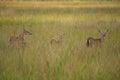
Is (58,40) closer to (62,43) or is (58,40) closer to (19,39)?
(62,43)

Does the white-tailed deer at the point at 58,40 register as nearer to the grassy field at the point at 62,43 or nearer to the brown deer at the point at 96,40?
the grassy field at the point at 62,43

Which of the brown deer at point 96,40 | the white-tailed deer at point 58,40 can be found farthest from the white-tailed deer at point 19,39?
the brown deer at point 96,40

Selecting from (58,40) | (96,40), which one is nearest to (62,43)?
(58,40)

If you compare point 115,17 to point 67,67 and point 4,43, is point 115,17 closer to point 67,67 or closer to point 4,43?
point 67,67

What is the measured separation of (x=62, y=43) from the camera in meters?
2.19

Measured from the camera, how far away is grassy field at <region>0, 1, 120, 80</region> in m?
2.07

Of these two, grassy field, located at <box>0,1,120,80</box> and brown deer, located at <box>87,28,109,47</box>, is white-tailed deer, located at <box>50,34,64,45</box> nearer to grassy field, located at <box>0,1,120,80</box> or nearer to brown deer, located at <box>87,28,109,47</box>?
grassy field, located at <box>0,1,120,80</box>

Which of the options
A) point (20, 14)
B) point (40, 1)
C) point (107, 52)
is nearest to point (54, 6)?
point (40, 1)

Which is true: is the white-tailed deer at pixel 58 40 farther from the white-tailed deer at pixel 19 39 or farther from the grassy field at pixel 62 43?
the white-tailed deer at pixel 19 39

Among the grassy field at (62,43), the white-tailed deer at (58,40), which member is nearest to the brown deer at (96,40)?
the grassy field at (62,43)

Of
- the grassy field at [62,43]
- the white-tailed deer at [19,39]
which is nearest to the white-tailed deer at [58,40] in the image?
the grassy field at [62,43]

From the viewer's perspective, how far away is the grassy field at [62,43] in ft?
6.80

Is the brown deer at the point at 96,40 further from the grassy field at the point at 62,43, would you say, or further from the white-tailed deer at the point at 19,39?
the white-tailed deer at the point at 19,39

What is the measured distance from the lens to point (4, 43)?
7.07ft
